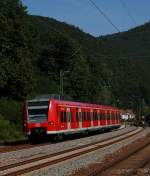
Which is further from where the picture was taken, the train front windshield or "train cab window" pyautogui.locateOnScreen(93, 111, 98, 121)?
"train cab window" pyautogui.locateOnScreen(93, 111, 98, 121)

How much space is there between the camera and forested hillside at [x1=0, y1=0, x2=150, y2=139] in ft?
233

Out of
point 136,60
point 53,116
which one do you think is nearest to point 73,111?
point 53,116

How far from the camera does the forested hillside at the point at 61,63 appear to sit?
7100 cm

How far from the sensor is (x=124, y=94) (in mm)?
171250

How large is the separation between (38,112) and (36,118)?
0.39m

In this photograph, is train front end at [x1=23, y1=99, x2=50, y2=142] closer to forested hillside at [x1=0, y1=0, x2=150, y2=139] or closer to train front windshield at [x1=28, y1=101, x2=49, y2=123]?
train front windshield at [x1=28, y1=101, x2=49, y2=123]

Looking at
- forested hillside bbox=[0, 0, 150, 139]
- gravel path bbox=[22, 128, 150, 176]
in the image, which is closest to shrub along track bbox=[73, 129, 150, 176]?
gravel path bbox=[22, 128, 150, 176]

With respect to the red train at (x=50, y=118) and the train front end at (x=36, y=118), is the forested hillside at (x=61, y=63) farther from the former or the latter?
the train front end at (x=36, y=118)

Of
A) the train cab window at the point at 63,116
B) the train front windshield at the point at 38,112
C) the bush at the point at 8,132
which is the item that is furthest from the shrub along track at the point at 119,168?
the bush at the point at 8,132

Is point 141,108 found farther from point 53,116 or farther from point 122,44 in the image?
point 53,116

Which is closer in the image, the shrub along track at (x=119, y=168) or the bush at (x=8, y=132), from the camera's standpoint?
the shrub along track at (x=119, y=168)

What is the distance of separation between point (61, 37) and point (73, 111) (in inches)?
2745

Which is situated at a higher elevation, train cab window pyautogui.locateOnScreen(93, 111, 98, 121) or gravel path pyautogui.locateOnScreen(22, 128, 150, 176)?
train cab window pyautogui.locateOnScreen(93, 111, 98, 121)

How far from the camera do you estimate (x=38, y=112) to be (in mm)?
37188
